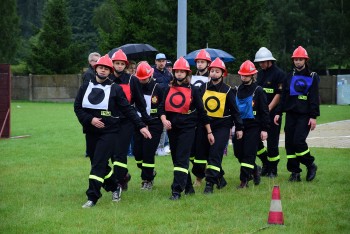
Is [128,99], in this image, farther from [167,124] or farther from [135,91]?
[167,124]

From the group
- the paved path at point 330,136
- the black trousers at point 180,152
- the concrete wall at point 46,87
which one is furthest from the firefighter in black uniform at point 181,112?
the concrete wall at point 46,87

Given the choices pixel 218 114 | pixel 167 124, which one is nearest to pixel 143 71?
pixel 218 114

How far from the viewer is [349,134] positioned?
71.9ft

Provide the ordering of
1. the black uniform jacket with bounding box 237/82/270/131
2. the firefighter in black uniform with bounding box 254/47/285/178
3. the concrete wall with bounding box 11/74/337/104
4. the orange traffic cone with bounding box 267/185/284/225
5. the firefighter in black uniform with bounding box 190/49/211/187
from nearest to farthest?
the orange traffic cone with bounding box 267/185/284/225
the firefighter in black uniform with bounding box 190/49/211/187
the black uniform jacket with bounding box 237/82/270/131
the firefighter in black uniform with bounding box 254/47/285/178
the concrete wall with bounding box 11/74/337/104

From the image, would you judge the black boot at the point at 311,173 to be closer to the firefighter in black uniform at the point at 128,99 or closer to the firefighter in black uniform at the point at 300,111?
the firefighter in black uniform at the point at 300,111

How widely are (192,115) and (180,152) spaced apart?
0.60 metres

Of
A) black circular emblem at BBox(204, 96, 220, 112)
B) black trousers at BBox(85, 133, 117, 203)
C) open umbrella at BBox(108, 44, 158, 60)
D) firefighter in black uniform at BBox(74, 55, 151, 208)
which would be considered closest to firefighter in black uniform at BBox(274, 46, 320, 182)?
black circular emblem at BBox(204, 96, 220, 112)

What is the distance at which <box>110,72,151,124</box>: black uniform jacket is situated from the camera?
11453 mm

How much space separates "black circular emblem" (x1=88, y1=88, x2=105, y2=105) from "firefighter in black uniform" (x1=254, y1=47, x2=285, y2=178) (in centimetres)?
393

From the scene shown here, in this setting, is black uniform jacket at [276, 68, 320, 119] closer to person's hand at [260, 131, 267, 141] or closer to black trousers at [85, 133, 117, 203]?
person's hand at [260, 131, 267, 141]

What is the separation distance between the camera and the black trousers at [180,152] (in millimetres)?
10789

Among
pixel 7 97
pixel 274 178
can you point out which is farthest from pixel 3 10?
pixel 274 178

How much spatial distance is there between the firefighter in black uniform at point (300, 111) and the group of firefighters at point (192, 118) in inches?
0.7

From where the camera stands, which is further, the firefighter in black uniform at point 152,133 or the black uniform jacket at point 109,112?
the firefighter in black uniform at point 152,133
